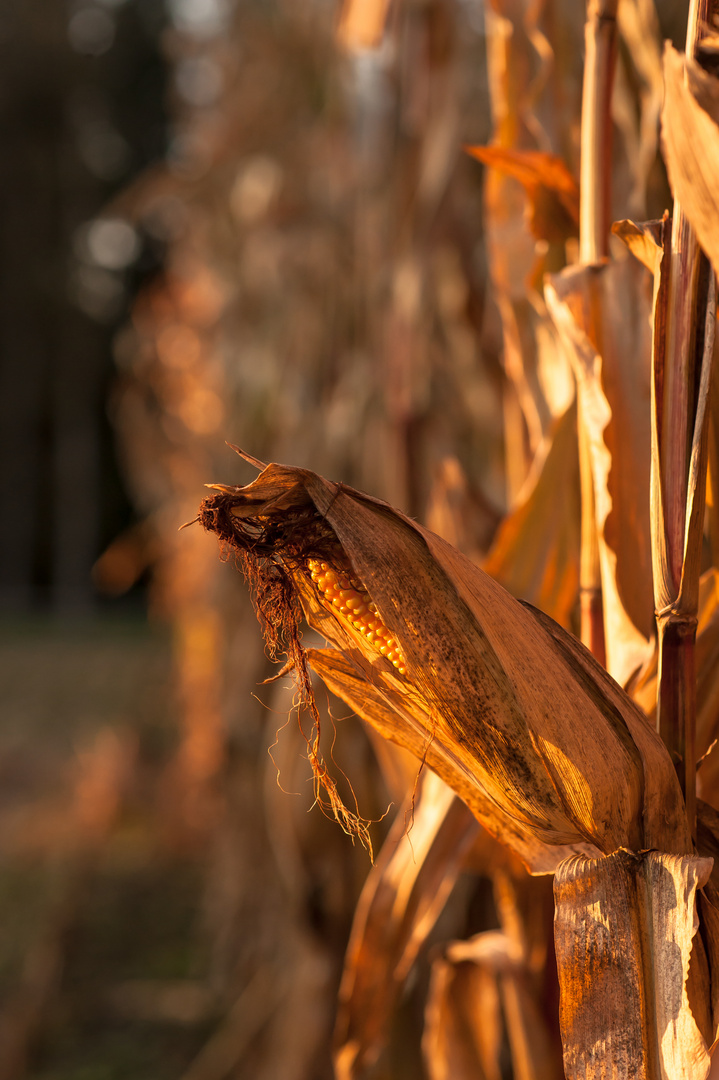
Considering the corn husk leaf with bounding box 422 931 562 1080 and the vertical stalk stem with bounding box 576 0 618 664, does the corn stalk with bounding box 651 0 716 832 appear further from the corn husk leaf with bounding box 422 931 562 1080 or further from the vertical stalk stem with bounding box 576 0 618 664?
the corn husk leaf with bounding box 422 931 562 1080

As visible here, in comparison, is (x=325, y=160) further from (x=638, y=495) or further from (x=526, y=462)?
(x=638, y=495)

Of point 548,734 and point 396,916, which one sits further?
point 396,916

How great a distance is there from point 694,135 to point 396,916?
0.34m

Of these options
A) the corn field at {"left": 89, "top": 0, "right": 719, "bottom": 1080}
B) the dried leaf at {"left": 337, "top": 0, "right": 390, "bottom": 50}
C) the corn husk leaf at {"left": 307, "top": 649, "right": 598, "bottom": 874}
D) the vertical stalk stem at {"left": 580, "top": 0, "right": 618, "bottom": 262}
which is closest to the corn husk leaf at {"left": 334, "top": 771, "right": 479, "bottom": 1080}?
the corn field at {"left": 89, "top": 0, "right": 719, "bottom": 1080}

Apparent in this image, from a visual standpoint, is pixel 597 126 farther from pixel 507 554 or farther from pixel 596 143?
pixel 507 554

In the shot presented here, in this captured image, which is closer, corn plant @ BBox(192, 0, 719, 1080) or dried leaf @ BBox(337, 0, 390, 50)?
corn plant @ BBox(192, 0, 719, 1080)

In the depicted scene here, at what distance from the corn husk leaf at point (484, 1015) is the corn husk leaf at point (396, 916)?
54mm

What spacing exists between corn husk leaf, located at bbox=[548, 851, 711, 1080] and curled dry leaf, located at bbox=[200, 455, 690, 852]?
1 cm

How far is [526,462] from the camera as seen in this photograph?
463 millimetres

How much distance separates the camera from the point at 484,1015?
18.3 inches

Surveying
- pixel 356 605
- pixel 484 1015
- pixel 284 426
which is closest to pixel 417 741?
pixel 356 605

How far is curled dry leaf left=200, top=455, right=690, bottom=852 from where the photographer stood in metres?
0.21

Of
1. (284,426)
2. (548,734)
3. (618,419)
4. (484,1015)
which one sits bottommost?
(484,1015)

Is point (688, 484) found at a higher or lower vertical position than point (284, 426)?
lower
